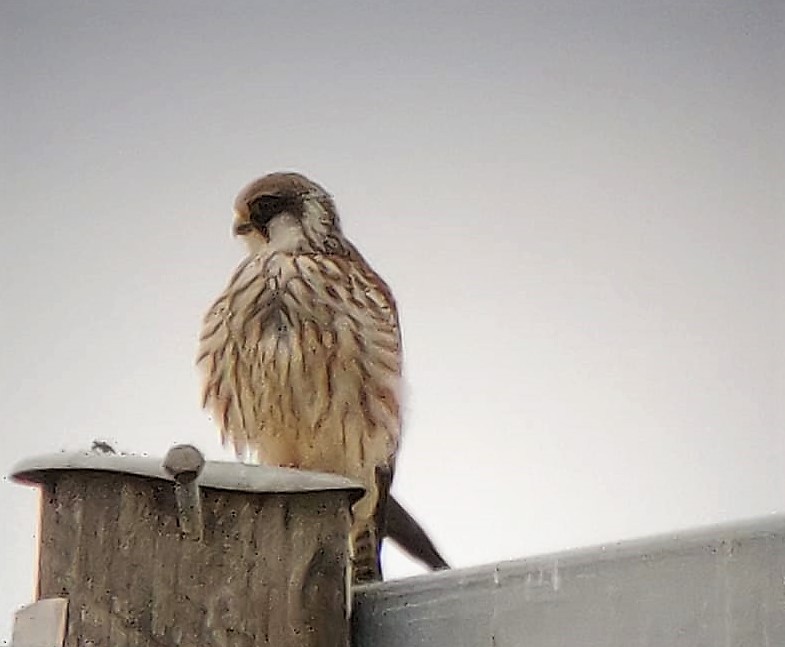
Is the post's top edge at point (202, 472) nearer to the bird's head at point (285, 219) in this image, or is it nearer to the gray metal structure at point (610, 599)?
the gray metal structure at point (610, 599)

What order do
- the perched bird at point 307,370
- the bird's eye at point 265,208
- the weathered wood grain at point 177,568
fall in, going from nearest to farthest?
the weathered wood grain at point 177,568
the perched bird at point 307,370
the bird's eye at point 265,208

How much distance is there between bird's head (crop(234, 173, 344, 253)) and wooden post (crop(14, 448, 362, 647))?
657mm

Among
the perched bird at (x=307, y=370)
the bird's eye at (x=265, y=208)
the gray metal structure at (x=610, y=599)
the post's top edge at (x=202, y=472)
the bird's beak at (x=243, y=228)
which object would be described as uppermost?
the bird's eye at (x=265, y=208)

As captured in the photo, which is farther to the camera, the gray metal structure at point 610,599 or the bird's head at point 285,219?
the bird's head at point 285,219

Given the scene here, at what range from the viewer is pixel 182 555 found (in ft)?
2.31

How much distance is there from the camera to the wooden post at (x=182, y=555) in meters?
0.70

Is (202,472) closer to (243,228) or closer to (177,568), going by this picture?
(177,568)

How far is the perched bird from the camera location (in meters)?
1.27

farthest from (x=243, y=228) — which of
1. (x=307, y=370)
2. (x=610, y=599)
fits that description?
(x=610, y=599)

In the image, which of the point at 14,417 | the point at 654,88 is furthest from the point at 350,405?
the point at 654,88

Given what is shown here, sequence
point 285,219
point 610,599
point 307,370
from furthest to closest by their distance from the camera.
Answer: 1. point 285,219
2. point 307,370
3. point 610,599

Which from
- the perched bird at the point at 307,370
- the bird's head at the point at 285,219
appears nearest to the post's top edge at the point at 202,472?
the perched bird at the point at 307,370

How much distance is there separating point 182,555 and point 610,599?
0.23 metres

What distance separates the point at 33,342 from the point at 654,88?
92cm
